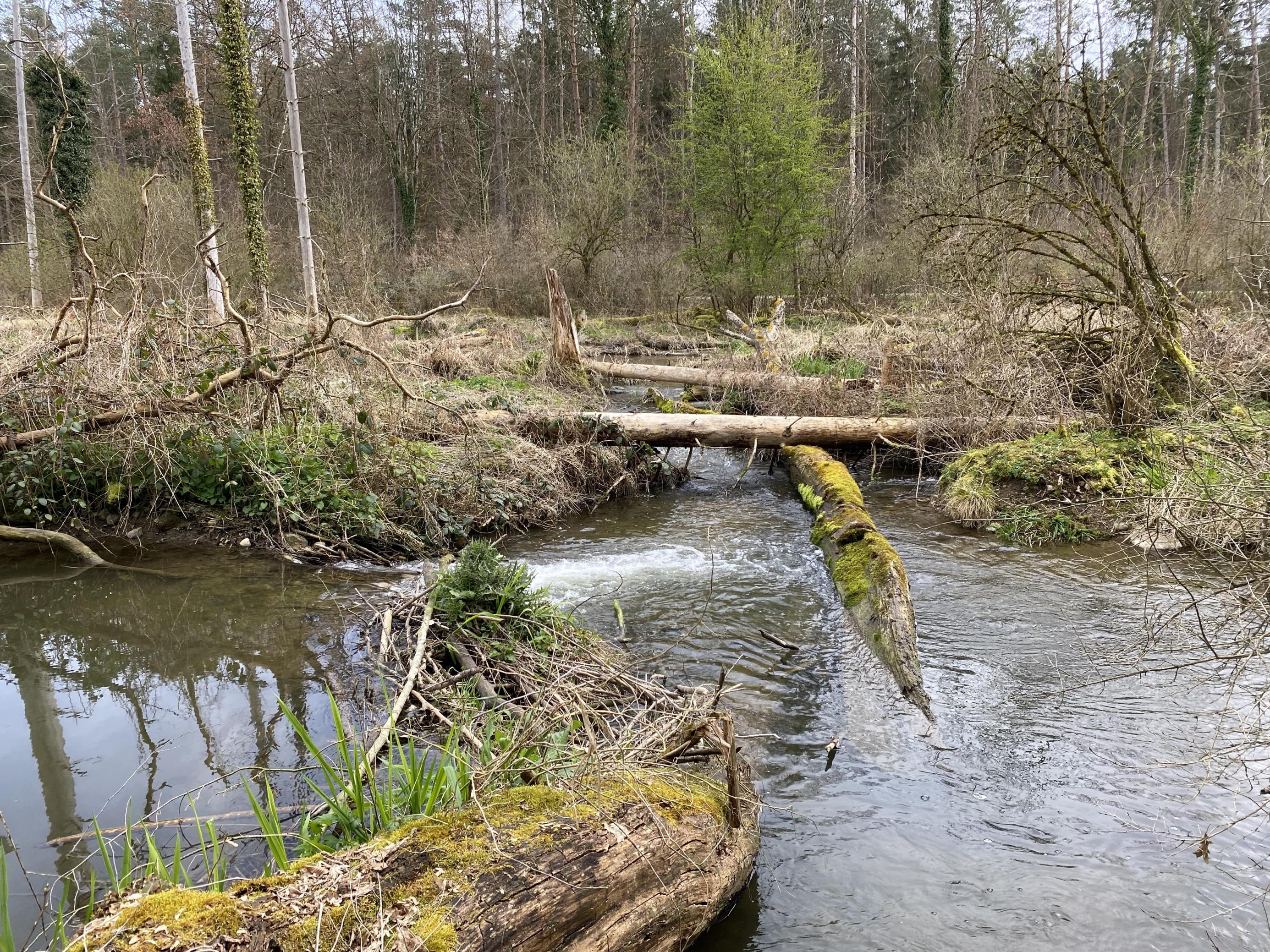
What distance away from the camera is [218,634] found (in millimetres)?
5637

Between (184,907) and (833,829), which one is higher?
(184,907)

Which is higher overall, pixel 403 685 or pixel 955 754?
pixel 403 685

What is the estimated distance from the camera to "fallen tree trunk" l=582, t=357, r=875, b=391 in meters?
11.8

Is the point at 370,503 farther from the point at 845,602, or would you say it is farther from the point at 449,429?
the point at 845,602

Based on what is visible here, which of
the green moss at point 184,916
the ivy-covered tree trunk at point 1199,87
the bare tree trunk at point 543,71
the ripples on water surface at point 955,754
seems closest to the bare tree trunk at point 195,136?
the ripples on water surface at point 955,754

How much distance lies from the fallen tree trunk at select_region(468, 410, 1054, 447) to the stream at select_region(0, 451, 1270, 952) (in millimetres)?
2519

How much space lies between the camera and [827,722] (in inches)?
185

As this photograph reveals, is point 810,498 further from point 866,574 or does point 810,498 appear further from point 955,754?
point 955,754

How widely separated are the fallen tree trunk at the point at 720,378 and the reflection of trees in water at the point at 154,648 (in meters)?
7.67

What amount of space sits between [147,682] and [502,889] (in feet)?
12.5

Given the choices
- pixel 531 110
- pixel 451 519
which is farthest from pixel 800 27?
pixel 451 519

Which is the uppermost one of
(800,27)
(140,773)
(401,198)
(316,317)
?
(800,27)

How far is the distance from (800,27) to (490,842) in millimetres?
28803

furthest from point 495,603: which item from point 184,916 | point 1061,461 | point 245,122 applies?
point 245,122
